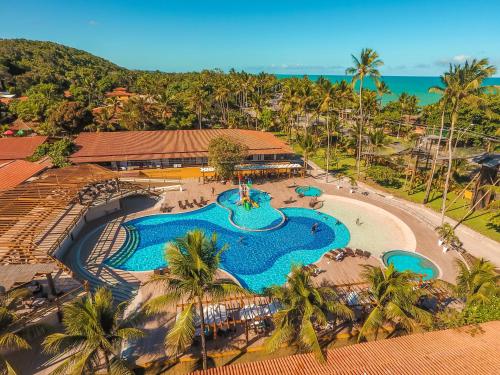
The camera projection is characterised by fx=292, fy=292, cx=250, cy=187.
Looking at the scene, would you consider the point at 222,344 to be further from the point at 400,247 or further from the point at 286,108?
the point at 286,108

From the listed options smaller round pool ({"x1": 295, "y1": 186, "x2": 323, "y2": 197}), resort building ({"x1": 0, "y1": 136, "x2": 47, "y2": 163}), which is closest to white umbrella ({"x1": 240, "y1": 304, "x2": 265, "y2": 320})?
smaller round pool ({"x1": 295, "y1": 186, "x2": 323, "y2": 197})

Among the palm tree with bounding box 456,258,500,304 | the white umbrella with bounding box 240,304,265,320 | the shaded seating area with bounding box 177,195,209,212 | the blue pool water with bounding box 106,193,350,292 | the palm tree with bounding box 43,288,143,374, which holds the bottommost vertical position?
the blue pool water with bounding box 106,193,350,292

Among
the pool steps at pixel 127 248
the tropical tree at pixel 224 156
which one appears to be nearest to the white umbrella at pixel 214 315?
the pool steps at pixel 127 248

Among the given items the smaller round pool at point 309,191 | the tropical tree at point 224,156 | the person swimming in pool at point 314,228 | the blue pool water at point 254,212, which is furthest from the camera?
the smaller round pool at point 309,191

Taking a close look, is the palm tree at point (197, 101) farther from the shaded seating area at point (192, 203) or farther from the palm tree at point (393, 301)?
the palm tree at point (393, 301)

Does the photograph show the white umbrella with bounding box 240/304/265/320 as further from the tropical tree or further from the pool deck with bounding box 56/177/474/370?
the tropical tree

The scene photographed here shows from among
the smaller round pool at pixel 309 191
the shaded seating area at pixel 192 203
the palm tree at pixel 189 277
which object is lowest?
the smaller round pool at pixel 309 191

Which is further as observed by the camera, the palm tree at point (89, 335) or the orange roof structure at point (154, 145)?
the orange roof structure at point (154, 145)
